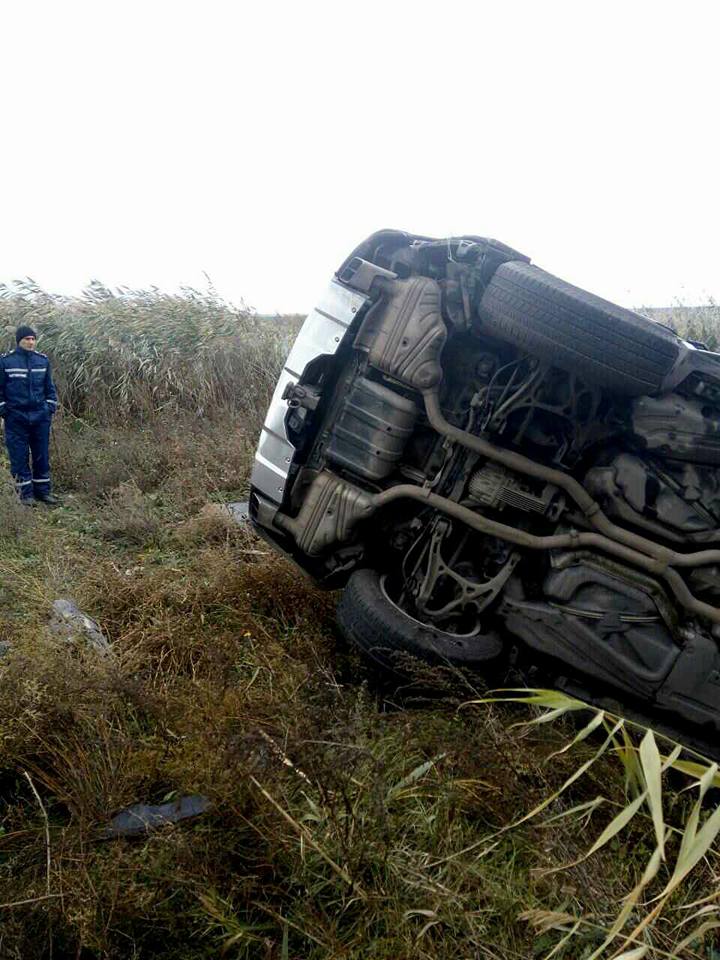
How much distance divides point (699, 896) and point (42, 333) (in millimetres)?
9260

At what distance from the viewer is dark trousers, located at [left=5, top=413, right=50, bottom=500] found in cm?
645

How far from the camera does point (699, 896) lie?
7.52ft

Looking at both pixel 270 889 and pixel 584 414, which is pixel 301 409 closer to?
pixel 584 414

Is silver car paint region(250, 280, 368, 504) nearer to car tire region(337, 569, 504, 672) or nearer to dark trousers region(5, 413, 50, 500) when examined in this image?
car tire region(337, 569, 504, 672)

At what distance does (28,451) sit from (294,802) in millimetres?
5201

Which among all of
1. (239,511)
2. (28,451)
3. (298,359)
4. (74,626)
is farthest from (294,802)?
(28,451)

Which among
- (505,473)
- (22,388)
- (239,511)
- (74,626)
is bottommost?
(22,388)

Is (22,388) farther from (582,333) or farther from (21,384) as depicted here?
(582,333)

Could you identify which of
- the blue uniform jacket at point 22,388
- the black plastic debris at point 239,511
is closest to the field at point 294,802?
the black plastic debris at point 239,511

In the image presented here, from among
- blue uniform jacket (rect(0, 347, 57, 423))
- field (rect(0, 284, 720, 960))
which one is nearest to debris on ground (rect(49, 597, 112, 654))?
field (rect(0, 284, 720, 960))

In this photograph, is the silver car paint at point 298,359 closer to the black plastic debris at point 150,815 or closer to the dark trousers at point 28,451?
the black plastic debris at point 150,815

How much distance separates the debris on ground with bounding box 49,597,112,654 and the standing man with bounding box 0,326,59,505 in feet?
9.82

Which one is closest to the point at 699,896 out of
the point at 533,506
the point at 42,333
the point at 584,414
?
the point at 533,506

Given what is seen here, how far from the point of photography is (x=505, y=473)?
10.6 feet
